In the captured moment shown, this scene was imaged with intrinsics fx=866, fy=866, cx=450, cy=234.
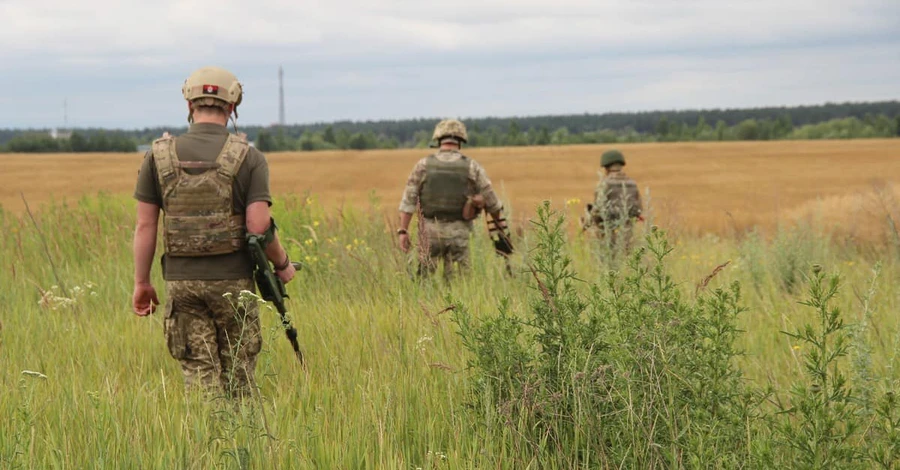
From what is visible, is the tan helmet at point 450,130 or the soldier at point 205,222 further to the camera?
the tan helmet at point 450,130

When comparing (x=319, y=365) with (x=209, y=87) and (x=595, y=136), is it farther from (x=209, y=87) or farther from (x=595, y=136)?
(x=595, y=136)

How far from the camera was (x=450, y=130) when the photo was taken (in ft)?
24.7

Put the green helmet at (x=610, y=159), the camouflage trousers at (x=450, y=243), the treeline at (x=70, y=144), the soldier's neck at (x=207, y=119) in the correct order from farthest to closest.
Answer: the treeline at (x=70, y=144) < the green helmet at (x=610, y=159) < the camouflage trousers at (x=450, y=243) < the soldier's neck at (x=207, y=119)

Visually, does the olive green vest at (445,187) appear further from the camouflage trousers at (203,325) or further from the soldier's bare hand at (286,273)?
the camouflage trousers at (203,325)

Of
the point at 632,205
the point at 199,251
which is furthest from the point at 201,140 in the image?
the point at 632,205

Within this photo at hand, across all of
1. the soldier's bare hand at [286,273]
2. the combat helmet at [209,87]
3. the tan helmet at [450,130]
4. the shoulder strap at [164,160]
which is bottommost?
the soldier's bare hand at [286,273]

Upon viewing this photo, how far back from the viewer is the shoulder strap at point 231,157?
4293 mm

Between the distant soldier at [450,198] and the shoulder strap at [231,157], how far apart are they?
128 inches

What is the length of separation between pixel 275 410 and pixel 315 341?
168 cm

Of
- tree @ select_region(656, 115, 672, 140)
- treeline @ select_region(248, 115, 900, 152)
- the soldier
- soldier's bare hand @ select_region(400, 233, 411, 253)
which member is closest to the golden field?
treeline @ select_region(248, 115, 900, 152)

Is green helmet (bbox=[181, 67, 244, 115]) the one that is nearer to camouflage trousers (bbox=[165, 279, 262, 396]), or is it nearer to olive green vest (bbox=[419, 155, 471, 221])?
camouflage trousers (bbox=[165, 279, 262, 396])

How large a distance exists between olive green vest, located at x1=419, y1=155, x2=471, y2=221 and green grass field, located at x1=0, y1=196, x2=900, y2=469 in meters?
0.43

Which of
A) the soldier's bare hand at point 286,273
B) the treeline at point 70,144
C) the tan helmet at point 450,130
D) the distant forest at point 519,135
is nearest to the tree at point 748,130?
the distant forest at point 519,135

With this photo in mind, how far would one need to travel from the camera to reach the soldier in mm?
4301
